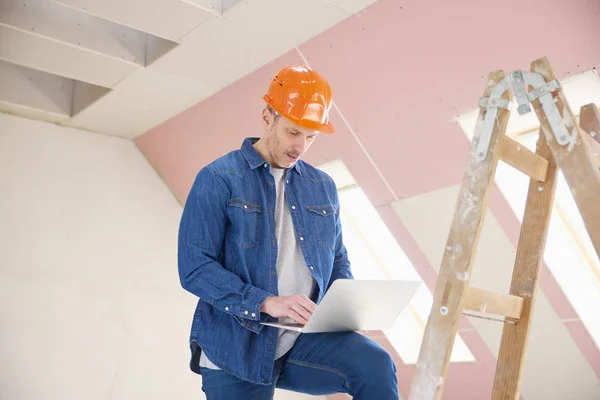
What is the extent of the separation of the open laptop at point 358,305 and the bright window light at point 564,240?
1408 millimetres

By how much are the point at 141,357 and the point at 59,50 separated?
1.85 m

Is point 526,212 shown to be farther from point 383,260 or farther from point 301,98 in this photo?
point 383,260

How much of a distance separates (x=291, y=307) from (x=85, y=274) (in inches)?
111

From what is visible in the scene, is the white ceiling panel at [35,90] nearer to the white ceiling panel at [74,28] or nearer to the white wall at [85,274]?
the white wall at [85,274]

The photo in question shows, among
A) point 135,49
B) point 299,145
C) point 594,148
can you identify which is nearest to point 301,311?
point 299,145

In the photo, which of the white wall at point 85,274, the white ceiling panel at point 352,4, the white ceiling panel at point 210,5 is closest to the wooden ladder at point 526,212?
the white ceiling panel at point 352,4

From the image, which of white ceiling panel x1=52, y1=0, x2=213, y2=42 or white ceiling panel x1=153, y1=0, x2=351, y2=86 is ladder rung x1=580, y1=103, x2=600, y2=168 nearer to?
white ceiling panel x1=153, y1=0, x2=351, y2=86

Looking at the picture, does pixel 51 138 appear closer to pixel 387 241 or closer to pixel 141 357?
pixel 141 357

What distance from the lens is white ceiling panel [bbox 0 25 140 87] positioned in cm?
344

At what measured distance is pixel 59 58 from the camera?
3613mm

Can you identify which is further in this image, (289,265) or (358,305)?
(289,265)

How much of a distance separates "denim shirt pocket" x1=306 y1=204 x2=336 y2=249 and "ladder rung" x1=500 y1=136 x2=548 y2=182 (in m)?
0.55

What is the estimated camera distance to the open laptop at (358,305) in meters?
1.52

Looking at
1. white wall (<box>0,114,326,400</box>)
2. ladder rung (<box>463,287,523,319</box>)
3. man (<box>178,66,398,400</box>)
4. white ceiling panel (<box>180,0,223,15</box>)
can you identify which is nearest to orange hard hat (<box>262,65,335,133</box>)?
man (<box>178,66,398,400</box>)
